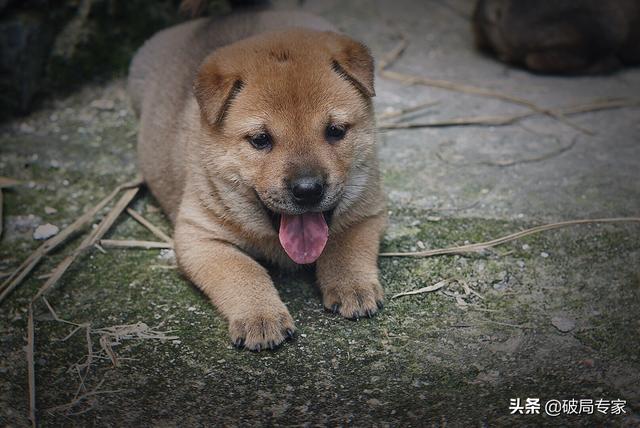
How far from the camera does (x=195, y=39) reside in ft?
17.6

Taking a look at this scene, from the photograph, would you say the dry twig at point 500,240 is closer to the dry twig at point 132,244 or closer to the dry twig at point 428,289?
the dry twig at point 428,289

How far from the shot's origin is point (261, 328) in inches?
146

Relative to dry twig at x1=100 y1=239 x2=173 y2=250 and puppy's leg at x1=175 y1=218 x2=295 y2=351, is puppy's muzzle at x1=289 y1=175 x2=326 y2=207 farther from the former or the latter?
dry twig at x1=100 y1=239 x2=173 y2=250

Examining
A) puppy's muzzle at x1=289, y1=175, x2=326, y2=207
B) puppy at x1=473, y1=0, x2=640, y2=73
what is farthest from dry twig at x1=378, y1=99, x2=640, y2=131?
puppy's muzzle at x1=289, y1=175, x2=326, y2=207

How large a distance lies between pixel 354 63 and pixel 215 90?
73cm

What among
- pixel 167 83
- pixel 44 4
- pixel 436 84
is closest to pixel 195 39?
pixel 167 83

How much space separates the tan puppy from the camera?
12.4 ft

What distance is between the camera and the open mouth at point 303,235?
396cm

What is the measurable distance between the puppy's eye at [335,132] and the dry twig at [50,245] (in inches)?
72.7

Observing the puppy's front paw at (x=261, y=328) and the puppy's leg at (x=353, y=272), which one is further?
the puppy's leg at (x=353, y=272)

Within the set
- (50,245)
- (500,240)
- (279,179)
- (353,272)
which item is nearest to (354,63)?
(279,179)

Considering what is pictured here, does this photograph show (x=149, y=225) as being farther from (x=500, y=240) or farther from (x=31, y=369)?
(x=500, y=240)

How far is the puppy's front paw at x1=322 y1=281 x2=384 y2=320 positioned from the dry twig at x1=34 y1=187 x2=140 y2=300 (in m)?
1.51

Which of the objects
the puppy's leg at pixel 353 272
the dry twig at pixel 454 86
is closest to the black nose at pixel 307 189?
the puppy's leg at pixel 353 272
